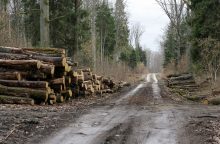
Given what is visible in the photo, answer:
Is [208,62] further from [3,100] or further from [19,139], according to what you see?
[19,139]

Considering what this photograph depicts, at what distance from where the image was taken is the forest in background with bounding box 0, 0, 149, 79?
3137cm

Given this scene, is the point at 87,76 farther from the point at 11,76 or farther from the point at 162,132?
the point at 162,132

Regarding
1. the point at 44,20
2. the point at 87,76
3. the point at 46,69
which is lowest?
the point at 87,76

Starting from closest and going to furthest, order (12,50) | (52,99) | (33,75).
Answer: (33,75)
(52,99)
(12,50)

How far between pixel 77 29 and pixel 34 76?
18.8 m

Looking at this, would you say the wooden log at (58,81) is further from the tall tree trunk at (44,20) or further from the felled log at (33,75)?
the tall tree trunk at (44,20)

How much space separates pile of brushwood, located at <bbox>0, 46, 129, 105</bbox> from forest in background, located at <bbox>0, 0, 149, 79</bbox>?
5006 millimetres

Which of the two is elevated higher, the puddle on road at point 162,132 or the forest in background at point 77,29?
the forest in background at point 77,29

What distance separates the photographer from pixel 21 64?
15.4m

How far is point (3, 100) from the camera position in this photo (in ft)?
48.5

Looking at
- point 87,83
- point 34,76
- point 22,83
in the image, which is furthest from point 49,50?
point 87,83

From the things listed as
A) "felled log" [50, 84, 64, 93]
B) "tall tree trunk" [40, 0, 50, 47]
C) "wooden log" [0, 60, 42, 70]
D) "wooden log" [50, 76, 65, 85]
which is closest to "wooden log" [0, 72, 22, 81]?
"wooden log" [0, 60, 42, 70]

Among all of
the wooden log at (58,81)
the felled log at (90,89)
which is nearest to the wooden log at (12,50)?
the wooden log at (58,81)

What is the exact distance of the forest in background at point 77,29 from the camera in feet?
103
